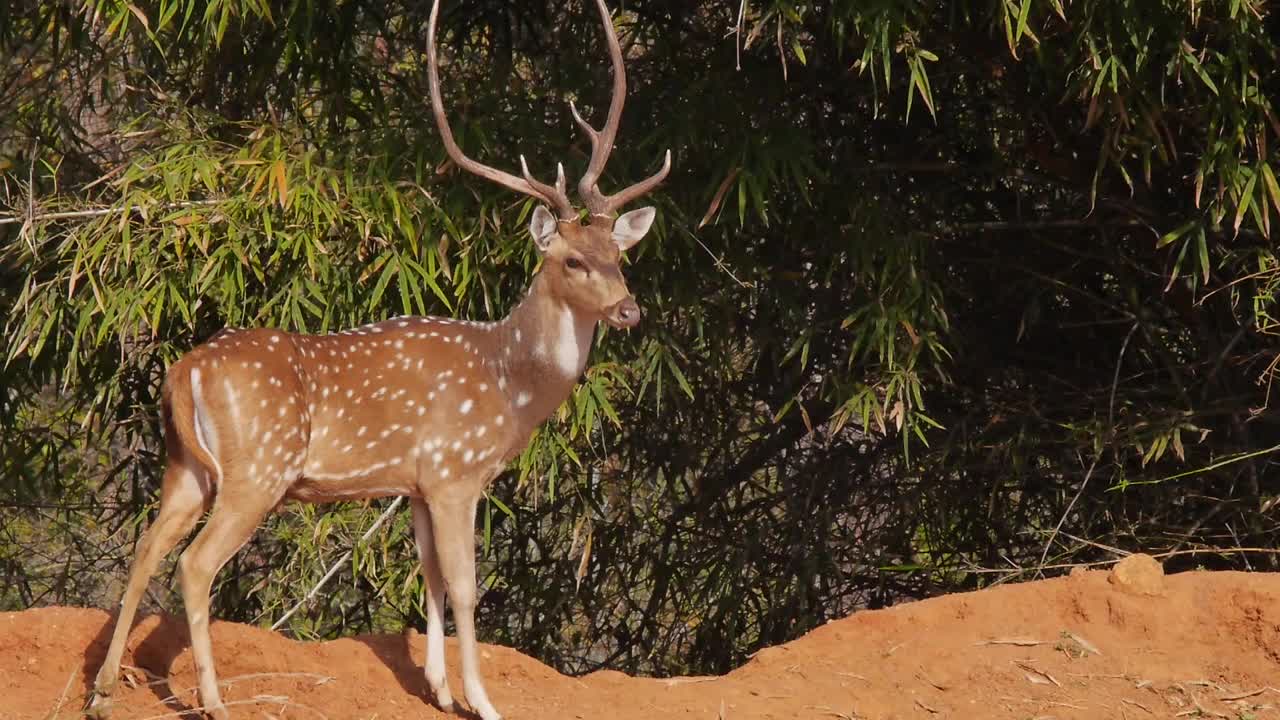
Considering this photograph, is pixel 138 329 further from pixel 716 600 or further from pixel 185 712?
pixel 716 600

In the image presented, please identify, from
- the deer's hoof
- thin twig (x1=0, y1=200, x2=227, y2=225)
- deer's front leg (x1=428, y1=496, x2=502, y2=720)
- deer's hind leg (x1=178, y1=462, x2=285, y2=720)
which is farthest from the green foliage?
the deer's hoof

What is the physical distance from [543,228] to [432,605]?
1.12 m

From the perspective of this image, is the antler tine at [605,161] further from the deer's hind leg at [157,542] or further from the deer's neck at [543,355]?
the deer's hind leg at [157,542]

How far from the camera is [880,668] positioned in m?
4.74

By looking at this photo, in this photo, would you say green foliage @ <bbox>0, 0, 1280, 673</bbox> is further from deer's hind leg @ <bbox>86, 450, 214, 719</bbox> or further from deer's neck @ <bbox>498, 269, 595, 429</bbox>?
deer's hind leg @ <bbox>86, 450, 214, 719</bbox>

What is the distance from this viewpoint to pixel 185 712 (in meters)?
4.11

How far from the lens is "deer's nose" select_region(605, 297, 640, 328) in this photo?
185 inches

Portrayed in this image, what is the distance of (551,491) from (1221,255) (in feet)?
8.19

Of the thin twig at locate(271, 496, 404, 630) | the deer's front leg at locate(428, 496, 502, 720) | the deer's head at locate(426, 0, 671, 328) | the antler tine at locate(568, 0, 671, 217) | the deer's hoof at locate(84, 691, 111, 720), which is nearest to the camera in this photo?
the deer's hoof at locate(84, 691, 111, 720)

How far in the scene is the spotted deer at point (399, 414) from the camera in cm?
440

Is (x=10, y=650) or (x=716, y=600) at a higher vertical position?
(x=10, y=650)

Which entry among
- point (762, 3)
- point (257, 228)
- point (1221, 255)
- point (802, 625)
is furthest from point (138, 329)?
point (1221, 255)

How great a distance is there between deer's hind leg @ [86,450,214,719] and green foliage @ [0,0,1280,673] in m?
1.25

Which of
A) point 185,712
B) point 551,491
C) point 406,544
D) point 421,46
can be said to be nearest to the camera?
point 185,712
